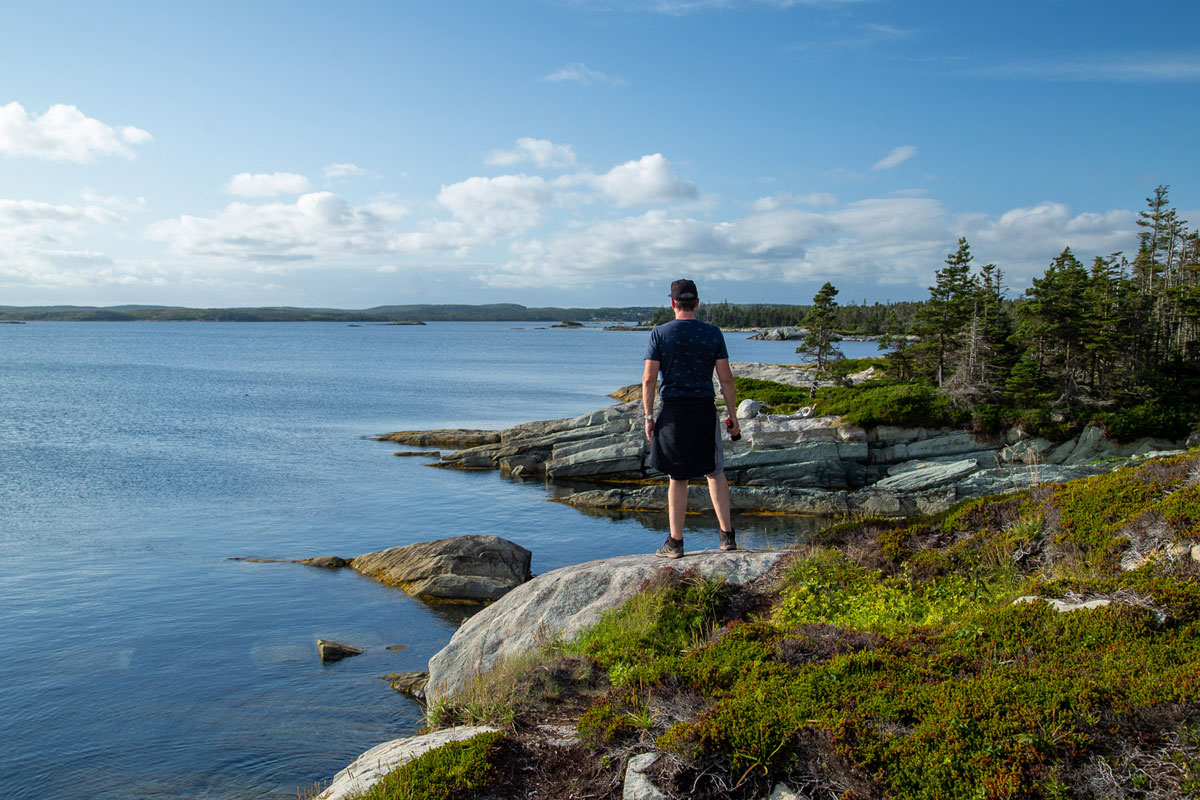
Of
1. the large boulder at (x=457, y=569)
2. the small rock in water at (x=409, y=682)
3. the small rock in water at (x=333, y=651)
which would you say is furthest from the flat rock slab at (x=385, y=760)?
the large boulder at (x=457, y=569)

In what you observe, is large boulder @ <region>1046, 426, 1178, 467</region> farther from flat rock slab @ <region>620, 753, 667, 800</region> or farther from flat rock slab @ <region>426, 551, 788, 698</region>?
flat rock slab @ <region>620, 753, 667, 800</region>

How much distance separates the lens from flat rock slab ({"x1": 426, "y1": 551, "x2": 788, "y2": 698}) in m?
8.20

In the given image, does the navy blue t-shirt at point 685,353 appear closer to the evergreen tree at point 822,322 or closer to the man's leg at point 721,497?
the man's leg at point 721,497

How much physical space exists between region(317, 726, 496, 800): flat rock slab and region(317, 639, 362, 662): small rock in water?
811cm

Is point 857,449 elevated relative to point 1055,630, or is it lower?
lower

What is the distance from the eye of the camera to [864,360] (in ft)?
195

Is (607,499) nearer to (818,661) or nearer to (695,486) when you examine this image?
(695,486)

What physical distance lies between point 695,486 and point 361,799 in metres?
22.9

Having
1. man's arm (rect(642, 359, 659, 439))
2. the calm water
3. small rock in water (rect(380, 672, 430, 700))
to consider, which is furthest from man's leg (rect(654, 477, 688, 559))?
small rock in water (rect(380, 672, 430, 700))

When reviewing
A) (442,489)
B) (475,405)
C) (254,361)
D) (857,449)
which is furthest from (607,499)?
(254,361)

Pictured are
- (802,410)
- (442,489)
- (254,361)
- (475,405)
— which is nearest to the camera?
(442,489)

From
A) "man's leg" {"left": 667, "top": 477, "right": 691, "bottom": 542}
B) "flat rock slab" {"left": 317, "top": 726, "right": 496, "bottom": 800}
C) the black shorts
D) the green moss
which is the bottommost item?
"flat rock slab" {"left": 317, "top": 726, "right": 496, "bottom": 800}

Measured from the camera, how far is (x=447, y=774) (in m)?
5.09

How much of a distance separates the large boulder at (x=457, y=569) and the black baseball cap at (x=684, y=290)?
34.8ft
